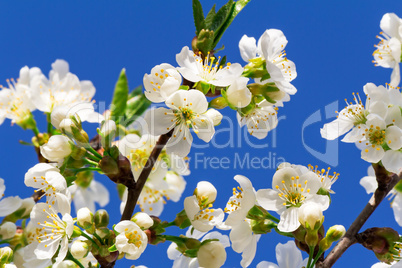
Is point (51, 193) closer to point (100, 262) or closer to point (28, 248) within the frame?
point (28, 248)

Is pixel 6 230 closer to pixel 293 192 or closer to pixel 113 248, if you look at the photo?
pixel 113 248

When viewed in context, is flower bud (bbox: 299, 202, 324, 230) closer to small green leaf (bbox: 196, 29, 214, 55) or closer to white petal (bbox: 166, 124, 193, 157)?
white petal (bbox: 166, 124, 193, 157)

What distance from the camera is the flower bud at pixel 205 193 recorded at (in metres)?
2.08

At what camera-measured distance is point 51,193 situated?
2.10 metres

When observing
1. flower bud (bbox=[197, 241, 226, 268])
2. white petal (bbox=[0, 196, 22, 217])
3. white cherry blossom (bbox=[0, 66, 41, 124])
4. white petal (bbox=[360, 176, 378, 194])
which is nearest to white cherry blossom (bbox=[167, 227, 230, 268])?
flower bud (bbox=[197, 241, 226, 268])

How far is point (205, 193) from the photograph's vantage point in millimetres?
2082

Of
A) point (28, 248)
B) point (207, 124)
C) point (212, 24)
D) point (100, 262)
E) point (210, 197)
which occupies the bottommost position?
point (28, 248)

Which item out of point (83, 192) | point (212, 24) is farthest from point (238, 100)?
point (83, 192)

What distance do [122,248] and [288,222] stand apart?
0.66 meters

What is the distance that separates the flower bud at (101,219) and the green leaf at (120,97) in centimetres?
50

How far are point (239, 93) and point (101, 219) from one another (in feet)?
2.54

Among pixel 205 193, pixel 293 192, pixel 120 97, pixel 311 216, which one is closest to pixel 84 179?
pixel 120 97

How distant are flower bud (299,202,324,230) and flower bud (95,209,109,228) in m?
0.80

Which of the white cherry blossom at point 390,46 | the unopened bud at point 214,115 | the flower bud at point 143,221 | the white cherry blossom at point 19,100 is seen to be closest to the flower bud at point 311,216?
the unopened bud at point 214,115
